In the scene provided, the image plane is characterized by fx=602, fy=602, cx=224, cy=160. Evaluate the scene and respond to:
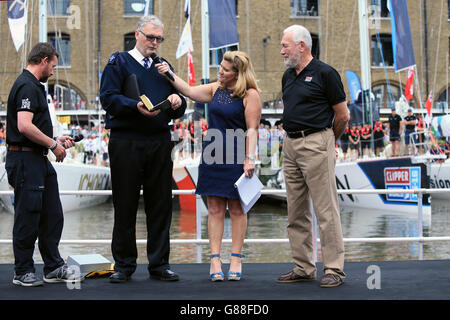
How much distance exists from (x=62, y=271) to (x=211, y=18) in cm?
1543

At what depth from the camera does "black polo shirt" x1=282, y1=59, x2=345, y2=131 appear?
185 inches

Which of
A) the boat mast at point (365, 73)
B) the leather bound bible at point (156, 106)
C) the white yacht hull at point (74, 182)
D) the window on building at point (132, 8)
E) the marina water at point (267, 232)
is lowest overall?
the marina water at point (267, 232)

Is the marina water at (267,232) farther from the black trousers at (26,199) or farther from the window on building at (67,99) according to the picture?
the window on building at (67,99)

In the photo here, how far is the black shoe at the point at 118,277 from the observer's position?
4684mm

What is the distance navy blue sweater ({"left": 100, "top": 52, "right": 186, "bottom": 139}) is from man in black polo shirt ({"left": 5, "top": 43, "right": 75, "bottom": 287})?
0.48m

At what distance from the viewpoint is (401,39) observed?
20203mm

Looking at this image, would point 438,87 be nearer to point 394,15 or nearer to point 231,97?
point 394,15

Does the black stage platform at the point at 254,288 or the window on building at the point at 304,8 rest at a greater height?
the window on building at the point at 304,8

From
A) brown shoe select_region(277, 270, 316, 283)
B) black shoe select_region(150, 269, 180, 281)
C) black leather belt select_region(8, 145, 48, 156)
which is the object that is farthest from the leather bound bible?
brown shoe select_region(277, 270, 316, 283)

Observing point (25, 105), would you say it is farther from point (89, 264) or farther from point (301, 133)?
point (301, 133)

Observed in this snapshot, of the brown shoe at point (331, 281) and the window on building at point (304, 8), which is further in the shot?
the window on building at point (304, 8)

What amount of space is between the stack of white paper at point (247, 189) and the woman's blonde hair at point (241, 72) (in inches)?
26.6

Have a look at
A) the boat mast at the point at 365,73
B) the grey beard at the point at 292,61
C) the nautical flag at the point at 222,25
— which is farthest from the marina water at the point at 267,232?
the nautical flag at the point at 222,25
